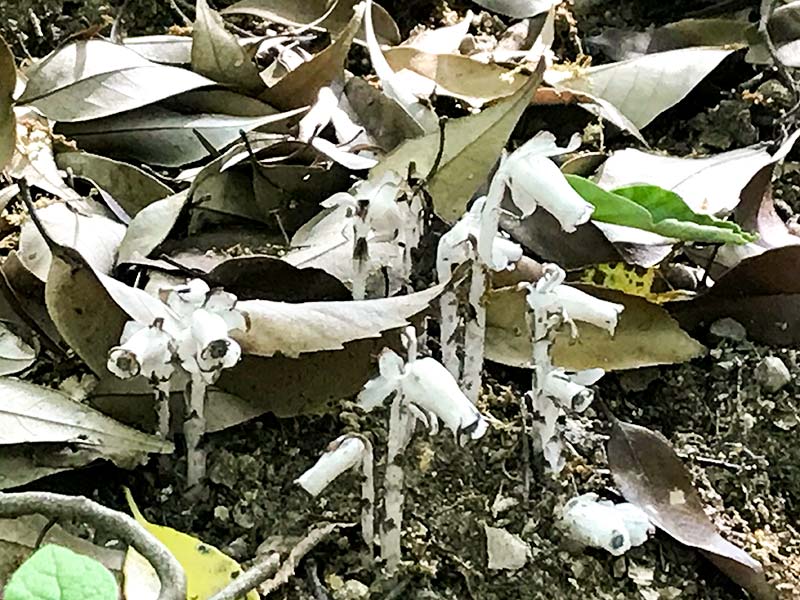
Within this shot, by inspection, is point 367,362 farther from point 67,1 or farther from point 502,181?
point 67,1

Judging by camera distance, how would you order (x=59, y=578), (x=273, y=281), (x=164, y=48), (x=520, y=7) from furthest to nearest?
(x=520, y=7)
(x=164, y=48)
(x=273, y=281)
(x=59, y=578)

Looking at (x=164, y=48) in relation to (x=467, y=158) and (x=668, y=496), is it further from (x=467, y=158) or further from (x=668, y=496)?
Answer: (x=668, y=496)

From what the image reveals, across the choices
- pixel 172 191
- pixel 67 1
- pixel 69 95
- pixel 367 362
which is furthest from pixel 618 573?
pixel 67 1

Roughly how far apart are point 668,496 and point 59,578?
51 centimetres

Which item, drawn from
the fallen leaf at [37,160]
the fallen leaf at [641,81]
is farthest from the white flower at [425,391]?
the fallen leaf at [641,81]

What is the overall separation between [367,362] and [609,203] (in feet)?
0.82

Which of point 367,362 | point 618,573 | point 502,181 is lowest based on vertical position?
point 618,573

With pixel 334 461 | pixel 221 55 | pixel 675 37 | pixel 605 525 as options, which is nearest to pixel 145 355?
pixel 334 461

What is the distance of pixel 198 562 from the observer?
92 centimetres

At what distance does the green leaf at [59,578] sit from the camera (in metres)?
0.73

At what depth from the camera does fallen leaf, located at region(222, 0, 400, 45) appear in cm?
141

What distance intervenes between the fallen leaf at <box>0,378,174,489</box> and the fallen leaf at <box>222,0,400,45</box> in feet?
1.86

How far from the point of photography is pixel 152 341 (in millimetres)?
910

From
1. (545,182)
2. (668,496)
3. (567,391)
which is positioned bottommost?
(668,496)
